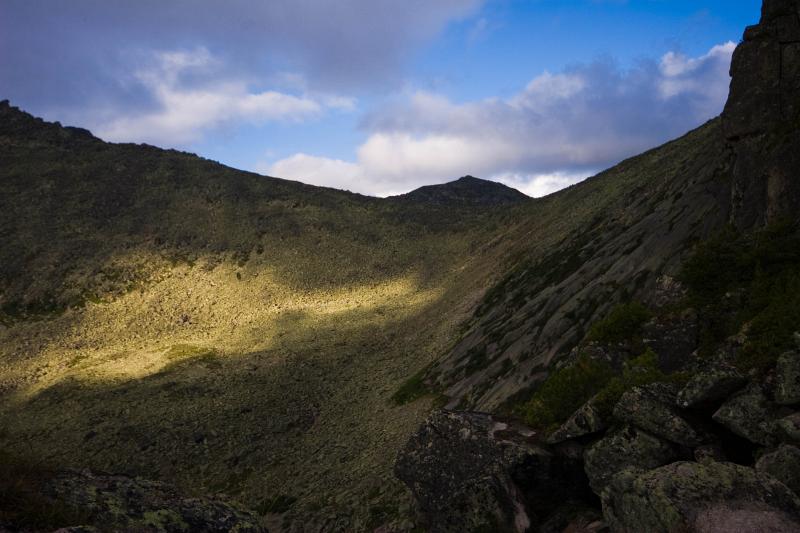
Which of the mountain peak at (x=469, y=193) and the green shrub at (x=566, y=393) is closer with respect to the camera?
the green shrub at (x=566, y=393)

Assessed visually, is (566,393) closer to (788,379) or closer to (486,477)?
(486,477)

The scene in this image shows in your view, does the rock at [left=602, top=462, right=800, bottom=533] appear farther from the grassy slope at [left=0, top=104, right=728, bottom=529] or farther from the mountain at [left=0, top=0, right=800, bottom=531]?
the grassy slope at [left=0, top=104, right=728, bottom=529]

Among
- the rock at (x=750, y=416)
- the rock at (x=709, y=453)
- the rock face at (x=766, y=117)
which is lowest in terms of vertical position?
the rock at (x=709, y=453)

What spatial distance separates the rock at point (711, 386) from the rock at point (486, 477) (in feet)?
11.8

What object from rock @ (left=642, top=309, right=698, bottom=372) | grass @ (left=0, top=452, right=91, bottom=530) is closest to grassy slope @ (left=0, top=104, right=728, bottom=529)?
rock @ (left=642, top=309, right=698, bottom=372)

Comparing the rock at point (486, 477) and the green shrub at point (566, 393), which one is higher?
the green shrub at point (566, 393)

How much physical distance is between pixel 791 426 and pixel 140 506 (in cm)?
1347

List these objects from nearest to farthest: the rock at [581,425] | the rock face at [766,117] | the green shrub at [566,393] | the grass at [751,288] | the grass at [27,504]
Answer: the grass at [27,504] → the grass at [751,288] → the rock at [581,425] → the green shrub at [566,393] → the rock face at [766,117]

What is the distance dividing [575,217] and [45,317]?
71.8m

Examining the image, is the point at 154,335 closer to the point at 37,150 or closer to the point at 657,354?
the point at 657,354

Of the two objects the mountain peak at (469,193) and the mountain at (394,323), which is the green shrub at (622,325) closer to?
the mountain at (394,323)

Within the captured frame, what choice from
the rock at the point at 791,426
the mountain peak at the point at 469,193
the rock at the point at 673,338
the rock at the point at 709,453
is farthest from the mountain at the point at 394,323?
the mountain peak at the point at 469,193

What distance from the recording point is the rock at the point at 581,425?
13.1 meters

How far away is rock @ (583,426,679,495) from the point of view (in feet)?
37.0
